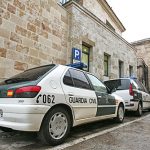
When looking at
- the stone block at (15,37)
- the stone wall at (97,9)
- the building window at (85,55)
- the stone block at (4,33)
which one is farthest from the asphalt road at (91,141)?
the stone wall at (97,9)

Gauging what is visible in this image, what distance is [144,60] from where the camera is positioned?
2370 centimetres

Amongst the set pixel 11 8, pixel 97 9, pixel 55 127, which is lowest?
pixel 55 127

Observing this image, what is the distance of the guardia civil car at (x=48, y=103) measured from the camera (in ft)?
10.8

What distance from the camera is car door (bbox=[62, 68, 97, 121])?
159 inches

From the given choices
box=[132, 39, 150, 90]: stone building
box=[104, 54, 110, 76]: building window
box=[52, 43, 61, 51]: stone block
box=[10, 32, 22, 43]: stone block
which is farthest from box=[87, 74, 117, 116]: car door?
box=[132, 39, 150, 90]: stone building

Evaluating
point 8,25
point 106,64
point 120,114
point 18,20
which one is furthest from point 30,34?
point 106,64

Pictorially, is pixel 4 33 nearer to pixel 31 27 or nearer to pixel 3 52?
pixel 3 52

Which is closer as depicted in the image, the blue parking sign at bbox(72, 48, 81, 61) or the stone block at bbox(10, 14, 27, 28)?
the stone block at bbox(10, 14, 27, 28)

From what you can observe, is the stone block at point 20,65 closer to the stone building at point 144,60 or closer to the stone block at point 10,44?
the stone block at point 10,44

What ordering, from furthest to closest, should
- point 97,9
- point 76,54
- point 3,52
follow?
point 97,9
point 76,54
point 3,52

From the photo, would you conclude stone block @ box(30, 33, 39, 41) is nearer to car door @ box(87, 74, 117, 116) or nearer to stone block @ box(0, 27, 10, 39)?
stone block @ box(0, 27, 10, 39)

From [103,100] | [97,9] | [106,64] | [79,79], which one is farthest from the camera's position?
[97,9]

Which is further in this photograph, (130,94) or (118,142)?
(130,94)

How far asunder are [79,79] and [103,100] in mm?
1075
